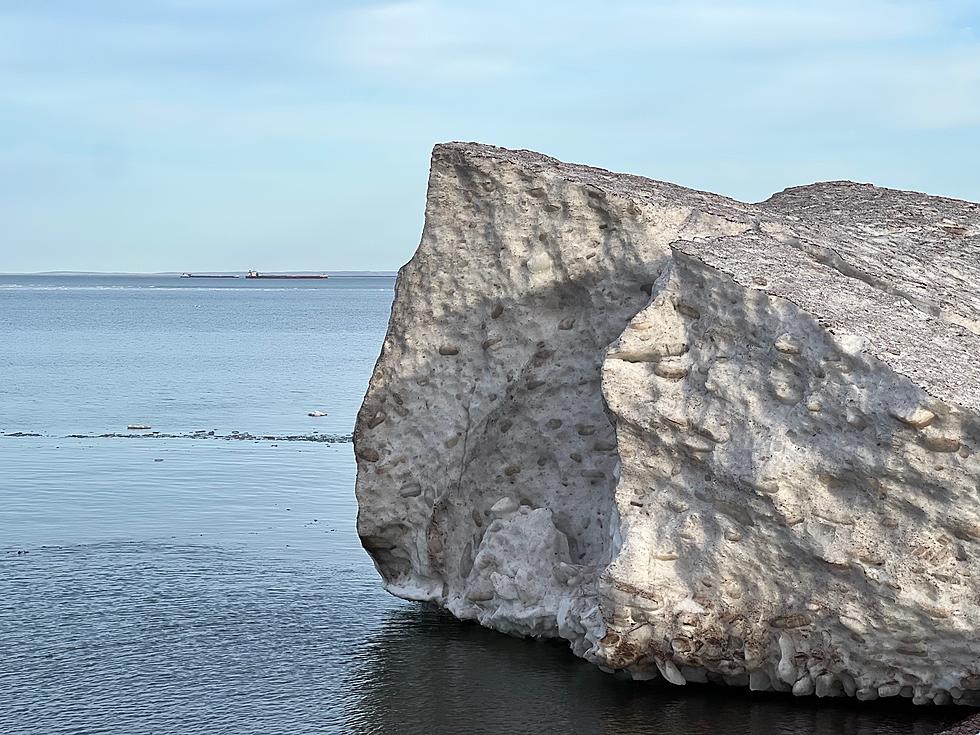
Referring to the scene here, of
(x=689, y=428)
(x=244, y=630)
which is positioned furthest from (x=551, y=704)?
(x=244, y=630)

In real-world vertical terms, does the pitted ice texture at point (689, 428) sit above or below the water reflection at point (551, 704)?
above

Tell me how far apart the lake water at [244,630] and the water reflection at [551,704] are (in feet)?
0.08

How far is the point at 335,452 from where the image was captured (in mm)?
27156

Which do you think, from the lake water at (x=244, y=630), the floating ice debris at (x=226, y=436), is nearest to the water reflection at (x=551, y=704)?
the lake water at (x=244, y=630)

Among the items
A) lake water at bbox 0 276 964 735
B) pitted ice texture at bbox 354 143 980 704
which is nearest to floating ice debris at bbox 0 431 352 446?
lake water at bbox 0 276 964 735

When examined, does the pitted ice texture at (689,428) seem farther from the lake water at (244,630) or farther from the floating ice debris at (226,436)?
the floating ice debris at (226,436)

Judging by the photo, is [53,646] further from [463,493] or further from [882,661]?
[882,661]

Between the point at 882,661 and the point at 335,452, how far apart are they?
16854mm

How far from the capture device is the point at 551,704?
11906 millimetres

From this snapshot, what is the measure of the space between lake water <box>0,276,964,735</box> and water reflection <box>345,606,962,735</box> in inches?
1.0

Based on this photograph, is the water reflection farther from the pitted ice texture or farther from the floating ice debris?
the floating ice debris

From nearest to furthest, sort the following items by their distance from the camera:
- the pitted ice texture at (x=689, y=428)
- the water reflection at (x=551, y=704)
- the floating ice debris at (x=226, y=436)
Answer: the pitted ice texture at (x=689, y=428) < the water reflection at (x=551, y=704) < the floating ice debris at (x=226, y=436)

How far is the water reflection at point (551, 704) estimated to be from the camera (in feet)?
37.2

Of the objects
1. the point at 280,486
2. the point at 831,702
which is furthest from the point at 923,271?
the point at 280,486
